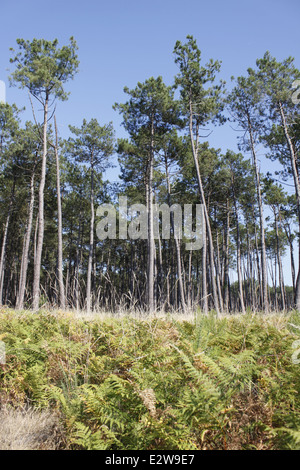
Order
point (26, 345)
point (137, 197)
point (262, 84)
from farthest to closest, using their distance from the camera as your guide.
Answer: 1. point (137, 197)
2. point (262, 84)
3. point (26, 345)

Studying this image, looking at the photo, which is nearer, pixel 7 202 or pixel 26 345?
pixel 26 345

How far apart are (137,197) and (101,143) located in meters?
4.64

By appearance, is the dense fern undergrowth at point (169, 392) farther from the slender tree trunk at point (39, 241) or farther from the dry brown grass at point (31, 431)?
the slender tree trunk at point (39, 241)

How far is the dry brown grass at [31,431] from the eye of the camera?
6.90 ft

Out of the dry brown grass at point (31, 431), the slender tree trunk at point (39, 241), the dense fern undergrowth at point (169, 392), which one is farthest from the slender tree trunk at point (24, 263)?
the dry brown grass at point (31, 431)

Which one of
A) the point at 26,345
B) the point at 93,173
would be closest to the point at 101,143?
the point at 93,173

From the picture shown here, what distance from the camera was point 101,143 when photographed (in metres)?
21.0

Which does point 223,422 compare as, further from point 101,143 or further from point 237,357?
point 101,143

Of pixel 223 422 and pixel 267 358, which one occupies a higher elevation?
pixel 267 358

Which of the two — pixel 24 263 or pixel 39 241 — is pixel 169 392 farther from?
pixel 24 263

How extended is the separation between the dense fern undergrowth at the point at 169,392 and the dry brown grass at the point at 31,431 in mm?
71

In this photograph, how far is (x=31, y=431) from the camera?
2244 mm

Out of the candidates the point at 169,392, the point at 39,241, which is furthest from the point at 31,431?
the point at 39,241

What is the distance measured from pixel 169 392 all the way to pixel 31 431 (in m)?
1.09
